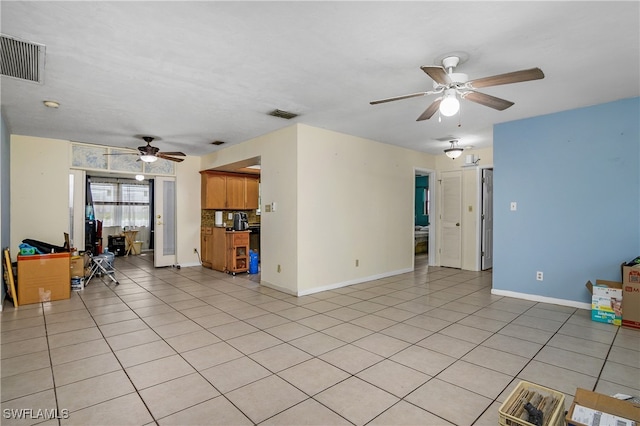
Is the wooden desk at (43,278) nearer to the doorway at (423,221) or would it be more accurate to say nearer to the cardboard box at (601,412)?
the cardboard box at (601,412)

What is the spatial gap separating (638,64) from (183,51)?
13.2 feet

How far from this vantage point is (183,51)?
2600 millimetres

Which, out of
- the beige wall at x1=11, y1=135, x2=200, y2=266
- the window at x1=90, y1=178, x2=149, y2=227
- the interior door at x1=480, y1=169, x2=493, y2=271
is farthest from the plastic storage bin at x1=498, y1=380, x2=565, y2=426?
the window at x1=90, y1=178, x2=149, y2=227

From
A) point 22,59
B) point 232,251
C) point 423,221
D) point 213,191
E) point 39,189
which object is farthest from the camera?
point 423,221

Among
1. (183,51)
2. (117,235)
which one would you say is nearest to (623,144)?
(183,51)

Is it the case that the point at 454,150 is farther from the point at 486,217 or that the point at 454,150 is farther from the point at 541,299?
the point at 541,299

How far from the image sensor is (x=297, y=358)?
2.72 meters

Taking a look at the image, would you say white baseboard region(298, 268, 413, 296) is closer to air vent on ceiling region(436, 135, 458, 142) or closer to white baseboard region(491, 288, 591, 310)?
white baseboard region(491, 288, 591, 310)

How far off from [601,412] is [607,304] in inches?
110

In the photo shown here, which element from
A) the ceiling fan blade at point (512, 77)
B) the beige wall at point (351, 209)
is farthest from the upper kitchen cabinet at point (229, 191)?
the ceiling fan blade at point (512, 77)

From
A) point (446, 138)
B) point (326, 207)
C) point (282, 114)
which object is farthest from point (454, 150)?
point (282, 114)

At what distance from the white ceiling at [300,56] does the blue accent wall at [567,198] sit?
12.8 inches

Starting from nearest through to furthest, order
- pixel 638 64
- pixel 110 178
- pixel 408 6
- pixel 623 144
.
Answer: pixel 408 6 < pixel 638 64 < pixel 623 144 < pixel 110 178

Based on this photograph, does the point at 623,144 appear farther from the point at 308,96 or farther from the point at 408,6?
the point at 308,96
